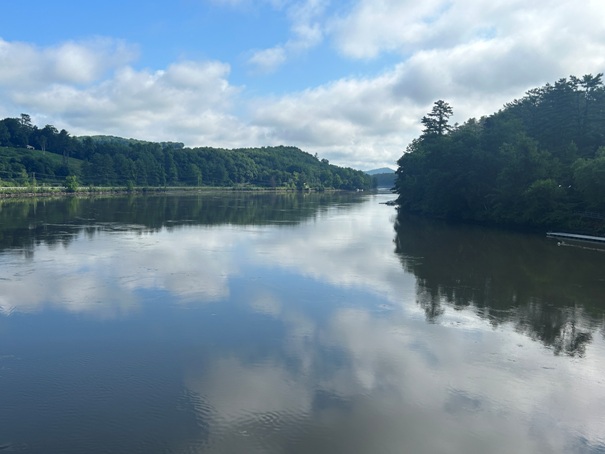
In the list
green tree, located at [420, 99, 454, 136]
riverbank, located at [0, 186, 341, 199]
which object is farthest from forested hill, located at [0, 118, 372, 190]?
green tree, located at [420, 99, 454, 136]

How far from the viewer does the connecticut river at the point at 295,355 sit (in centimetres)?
727

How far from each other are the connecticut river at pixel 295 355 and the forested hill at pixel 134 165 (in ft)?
261

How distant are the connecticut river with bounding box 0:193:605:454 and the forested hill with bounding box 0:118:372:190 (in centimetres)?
7941

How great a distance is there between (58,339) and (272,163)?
170103 mm

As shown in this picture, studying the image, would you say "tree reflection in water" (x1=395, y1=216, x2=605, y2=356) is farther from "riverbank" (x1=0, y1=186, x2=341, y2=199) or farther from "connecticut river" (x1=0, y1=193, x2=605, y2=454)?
"riverbank" (x1=0, y1=186, x2=341, y2=199)

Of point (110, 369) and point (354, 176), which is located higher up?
point (354, 176)

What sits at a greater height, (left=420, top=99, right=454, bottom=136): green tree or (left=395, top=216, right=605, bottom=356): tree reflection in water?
(left=420, top=99, right=454, bottom=136): green tree

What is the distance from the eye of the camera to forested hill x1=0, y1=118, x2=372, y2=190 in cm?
10319

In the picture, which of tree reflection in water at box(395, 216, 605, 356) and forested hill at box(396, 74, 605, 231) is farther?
forested hill at box(396, 74, 605, 231)

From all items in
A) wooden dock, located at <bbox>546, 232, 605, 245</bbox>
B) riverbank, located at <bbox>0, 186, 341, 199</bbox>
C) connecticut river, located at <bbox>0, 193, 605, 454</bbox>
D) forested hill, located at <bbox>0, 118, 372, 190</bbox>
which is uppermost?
forested hill, located at <bbox>0, 118, 372, 190</bbox>

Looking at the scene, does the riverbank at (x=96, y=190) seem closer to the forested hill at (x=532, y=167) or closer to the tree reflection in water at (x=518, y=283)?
the forested hill at (x=532, y=167)

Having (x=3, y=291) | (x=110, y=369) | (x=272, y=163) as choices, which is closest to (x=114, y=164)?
(x=272, y=163)

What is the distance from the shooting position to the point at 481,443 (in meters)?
7.16

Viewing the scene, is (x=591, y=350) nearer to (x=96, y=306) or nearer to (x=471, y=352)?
(x=471, y=352)
